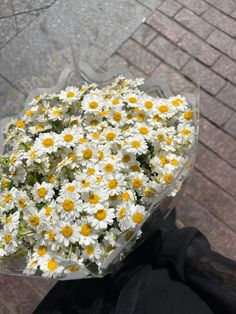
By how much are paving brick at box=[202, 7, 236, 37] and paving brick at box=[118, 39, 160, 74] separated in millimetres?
674

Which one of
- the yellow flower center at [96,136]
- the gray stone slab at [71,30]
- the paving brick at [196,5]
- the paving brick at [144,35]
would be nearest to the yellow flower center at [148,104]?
the yellow flower center at [96,136]

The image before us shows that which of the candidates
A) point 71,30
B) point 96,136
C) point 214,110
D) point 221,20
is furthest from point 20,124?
point 221,20

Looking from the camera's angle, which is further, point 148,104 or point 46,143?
point 148,104

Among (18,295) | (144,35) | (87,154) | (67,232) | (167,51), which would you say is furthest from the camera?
(144,35)

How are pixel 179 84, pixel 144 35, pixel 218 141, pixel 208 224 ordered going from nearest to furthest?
1. pixel 179 84
2. pixel 208 224
3. pixel 218 141
4. pixel 144 35

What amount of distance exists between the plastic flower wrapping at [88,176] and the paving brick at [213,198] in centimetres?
158

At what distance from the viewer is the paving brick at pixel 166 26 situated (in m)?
3.70

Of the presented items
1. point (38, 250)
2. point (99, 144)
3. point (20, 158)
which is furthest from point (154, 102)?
point (38, 250)

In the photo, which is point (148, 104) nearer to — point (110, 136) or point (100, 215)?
point (110, 136)

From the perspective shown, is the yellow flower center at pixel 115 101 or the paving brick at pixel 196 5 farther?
the paving brick at pixel 196 5

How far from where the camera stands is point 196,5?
3.85m

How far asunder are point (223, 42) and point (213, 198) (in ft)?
4.75

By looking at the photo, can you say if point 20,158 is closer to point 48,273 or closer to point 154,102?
point 48,273

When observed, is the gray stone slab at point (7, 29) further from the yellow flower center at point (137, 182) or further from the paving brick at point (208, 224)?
the yellow flower center at point (137, 182)
